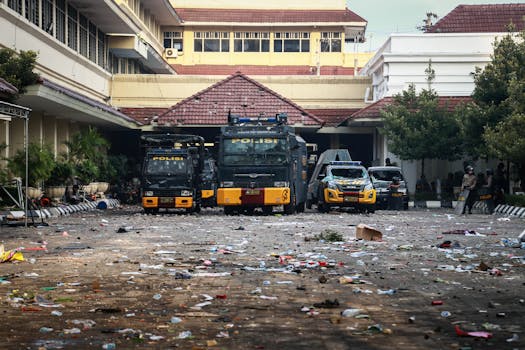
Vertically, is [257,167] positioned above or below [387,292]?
above

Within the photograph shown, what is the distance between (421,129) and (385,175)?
3.76 meters

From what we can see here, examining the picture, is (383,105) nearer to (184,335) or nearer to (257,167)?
(257,167)

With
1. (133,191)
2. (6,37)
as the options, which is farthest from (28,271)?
(133,191)

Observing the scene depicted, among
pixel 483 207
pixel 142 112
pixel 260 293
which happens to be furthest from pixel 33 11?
pixel 260 293

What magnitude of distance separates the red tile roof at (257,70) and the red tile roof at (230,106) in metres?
17.0

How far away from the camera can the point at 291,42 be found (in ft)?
205

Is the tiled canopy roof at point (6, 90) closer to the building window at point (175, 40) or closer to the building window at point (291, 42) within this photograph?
the building window at point (175, 40)

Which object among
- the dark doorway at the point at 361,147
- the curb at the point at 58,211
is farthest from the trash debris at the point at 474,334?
the dark doorway at the point at 361,147

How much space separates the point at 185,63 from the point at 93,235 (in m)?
44.1

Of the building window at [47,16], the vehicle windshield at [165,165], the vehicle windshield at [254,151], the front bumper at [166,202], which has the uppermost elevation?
the building window at [47,16]

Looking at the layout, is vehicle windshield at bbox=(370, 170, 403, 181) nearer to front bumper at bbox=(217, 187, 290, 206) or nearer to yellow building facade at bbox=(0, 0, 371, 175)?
yellow building facade at bbox=(0, 0, 371, 175)

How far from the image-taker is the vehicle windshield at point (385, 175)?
35969mm

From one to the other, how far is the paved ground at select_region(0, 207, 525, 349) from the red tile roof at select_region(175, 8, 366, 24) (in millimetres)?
44765

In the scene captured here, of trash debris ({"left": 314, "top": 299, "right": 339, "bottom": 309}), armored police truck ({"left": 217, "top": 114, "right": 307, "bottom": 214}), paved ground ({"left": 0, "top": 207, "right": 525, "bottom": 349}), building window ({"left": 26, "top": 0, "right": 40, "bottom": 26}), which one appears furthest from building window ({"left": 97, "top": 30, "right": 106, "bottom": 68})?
trash debris ({"left": 314, "top": 299, "right": 339, "bottom": 309})
